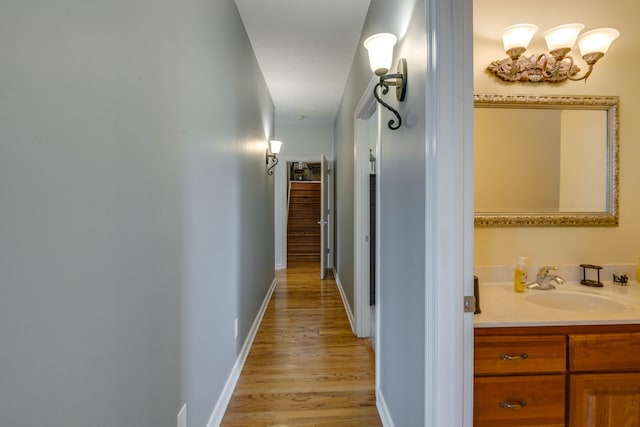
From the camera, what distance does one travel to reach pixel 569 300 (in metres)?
1.47

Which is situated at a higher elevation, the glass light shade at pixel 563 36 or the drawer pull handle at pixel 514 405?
the glass light shade at pixel 563 36

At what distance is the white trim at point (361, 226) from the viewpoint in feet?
8.80

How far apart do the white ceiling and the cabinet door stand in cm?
240

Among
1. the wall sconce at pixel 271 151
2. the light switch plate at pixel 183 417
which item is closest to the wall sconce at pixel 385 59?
the light switch plate at pixel 183 417

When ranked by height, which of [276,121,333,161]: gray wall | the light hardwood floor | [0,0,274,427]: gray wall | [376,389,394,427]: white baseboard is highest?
[276,121,333,161]: gray wall

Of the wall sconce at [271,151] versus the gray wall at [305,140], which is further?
the gray wall at [305,140]

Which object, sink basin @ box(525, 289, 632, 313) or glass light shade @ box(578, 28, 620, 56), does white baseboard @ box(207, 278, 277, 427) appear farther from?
glass light shade @ box(578, 28, 620, 56)

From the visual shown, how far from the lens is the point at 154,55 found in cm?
100

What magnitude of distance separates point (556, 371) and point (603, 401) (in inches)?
7.4

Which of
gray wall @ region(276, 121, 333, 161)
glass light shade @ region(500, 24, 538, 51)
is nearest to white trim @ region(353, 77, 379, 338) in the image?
glass light shade @ region(500, 24, 538, 51)

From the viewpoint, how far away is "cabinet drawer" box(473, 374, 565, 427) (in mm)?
1103

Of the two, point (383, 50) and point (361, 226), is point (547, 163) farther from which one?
point (361, 226)

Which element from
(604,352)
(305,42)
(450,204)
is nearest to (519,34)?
(450,204)

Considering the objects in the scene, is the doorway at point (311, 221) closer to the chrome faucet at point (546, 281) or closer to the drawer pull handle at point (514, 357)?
the chrome faucet at point (546, 281)
